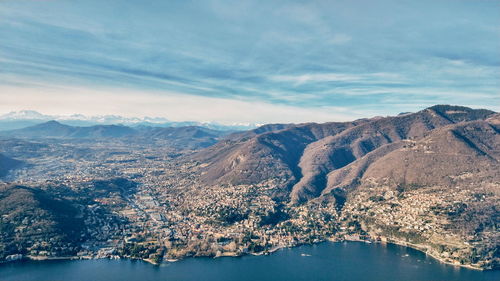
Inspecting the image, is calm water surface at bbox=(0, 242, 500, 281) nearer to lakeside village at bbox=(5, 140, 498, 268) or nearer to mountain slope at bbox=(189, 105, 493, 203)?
lakeside village at bbox=(5, 140, 498, 268)

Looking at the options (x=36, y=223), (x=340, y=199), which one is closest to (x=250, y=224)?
(x=340, y=199)

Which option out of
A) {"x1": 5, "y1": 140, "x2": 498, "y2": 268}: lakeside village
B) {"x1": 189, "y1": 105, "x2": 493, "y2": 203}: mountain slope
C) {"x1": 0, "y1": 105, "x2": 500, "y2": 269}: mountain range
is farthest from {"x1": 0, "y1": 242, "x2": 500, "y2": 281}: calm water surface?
{"x1": 189, "y1": 105, "x2": 493, "y2": 203}: mountain slope

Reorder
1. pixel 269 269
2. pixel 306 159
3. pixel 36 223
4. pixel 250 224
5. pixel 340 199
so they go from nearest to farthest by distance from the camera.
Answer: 1. pixel 269 269
2. pixel 36 223
3. pixel 250 224
4. pixel 340 199
5. pixel 306 159

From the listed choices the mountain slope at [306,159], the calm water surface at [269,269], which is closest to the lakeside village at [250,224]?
the calm water surface at [269,269]

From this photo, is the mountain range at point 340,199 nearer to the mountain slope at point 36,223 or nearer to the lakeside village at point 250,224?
the lakeside village at point 250,224

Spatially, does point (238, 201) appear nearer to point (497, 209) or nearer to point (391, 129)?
point (497, 209)

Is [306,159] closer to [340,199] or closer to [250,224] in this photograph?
[340,199]

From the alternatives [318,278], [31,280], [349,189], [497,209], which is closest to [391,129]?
[349,189]

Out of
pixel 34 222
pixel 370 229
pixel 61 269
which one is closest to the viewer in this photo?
pixel 61 269
